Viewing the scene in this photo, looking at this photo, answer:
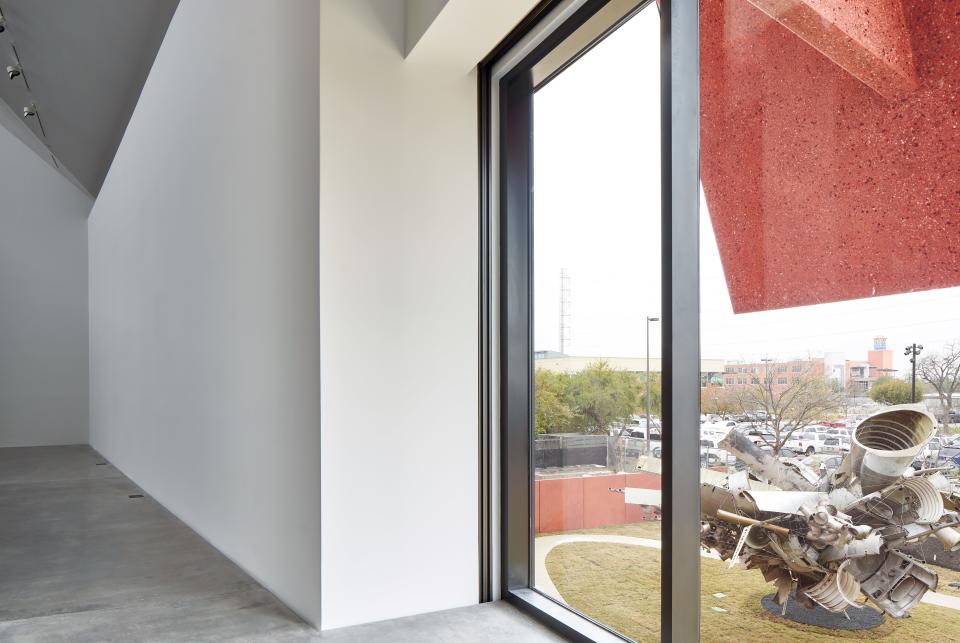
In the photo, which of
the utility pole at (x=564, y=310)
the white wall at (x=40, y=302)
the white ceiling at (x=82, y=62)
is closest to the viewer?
the utility pole at (x=564, y=310)

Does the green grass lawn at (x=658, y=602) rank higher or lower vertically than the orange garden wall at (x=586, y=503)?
lower

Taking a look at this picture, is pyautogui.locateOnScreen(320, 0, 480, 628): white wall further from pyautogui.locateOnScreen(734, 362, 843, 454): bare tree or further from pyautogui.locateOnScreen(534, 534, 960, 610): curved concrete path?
pyautogui.locateOnScreen(734, 362, 843, 454): bare tree

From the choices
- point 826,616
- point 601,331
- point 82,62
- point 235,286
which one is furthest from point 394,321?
point 82,62

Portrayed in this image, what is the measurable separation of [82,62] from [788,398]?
20.1 feet

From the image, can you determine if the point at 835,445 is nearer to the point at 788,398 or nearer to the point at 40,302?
the point at 788,398

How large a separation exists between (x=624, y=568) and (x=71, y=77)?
621cm

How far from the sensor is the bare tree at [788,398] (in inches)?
69.9

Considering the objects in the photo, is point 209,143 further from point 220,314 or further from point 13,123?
point 13,123

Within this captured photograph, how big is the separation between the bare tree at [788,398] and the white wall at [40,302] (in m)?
10.2

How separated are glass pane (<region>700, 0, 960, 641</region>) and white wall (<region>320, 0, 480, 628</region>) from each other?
1.08 metres

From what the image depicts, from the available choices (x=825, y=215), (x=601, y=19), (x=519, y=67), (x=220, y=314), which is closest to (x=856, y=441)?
(x=825, y=215)

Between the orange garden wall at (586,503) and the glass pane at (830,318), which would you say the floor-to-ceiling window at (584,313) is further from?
the glass pane at (830,318)

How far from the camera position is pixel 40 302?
9930mm

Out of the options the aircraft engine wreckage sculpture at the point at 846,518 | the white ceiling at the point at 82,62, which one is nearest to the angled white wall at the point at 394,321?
the aircraft engine wreckage sculpture at the point at 846,518
